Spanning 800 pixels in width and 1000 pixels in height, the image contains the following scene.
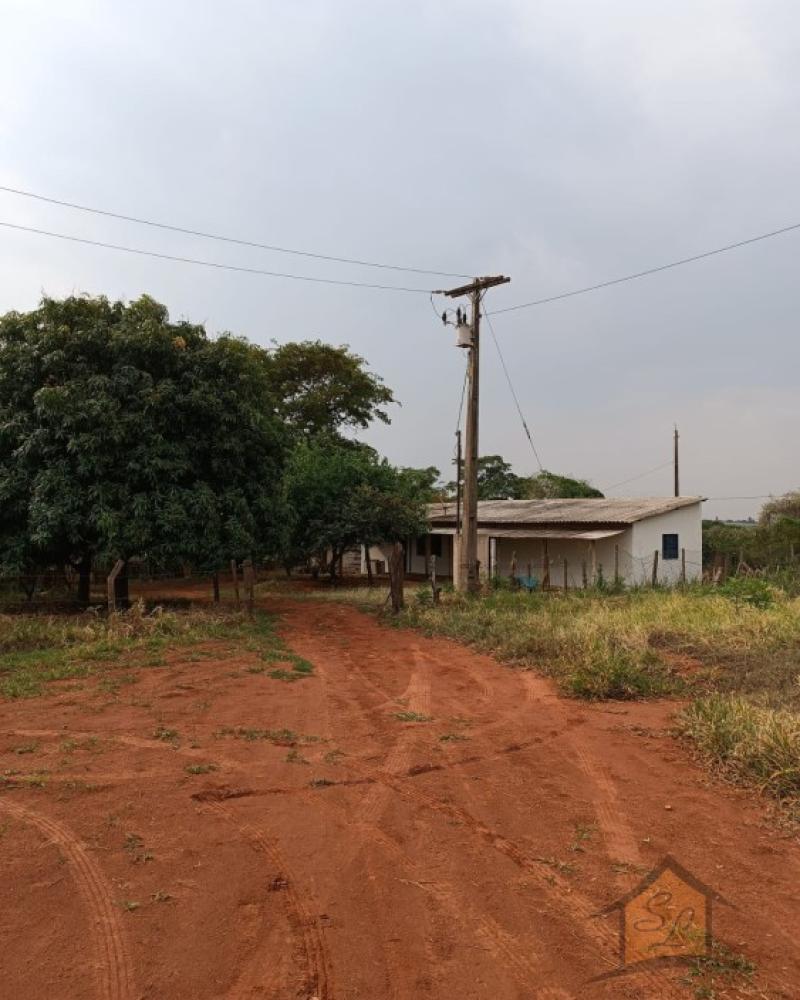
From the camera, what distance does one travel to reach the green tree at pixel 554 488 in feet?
133

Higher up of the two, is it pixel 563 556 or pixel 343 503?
pixel 343 503

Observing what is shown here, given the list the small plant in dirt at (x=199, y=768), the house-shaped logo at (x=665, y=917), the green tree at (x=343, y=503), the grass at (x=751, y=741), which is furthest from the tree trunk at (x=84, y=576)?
the house-shaped logo at (x=665, y=917)

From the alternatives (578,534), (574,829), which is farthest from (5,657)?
(578,534)

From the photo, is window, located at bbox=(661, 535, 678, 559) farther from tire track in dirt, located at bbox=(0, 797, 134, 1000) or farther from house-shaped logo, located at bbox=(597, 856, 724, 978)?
tire track in dirt, located at bbox=(0, 797, 134, 1000)

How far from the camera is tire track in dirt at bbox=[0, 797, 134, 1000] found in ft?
9.54

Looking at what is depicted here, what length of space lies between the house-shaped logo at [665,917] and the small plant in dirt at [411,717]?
10.9 feet

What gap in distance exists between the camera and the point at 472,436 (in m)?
17.3

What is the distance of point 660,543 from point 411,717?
17721mm

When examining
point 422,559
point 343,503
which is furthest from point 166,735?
point 422,559

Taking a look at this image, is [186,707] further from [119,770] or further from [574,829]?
[574,829]

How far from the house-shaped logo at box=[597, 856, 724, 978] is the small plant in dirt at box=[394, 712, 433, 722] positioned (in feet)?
10.9

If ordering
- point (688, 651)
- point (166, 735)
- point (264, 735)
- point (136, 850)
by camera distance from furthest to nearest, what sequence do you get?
1. point (688, 651)
2. point (264, 735)
3. point (166, 735)
4. point (136, 850)

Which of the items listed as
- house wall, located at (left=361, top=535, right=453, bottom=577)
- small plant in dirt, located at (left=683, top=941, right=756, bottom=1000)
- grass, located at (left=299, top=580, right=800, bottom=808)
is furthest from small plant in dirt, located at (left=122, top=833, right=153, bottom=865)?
house wall, located at (left=361, top=535, right=453, bottom=577)

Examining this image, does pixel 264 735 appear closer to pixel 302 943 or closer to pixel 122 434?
pixel 302 943
